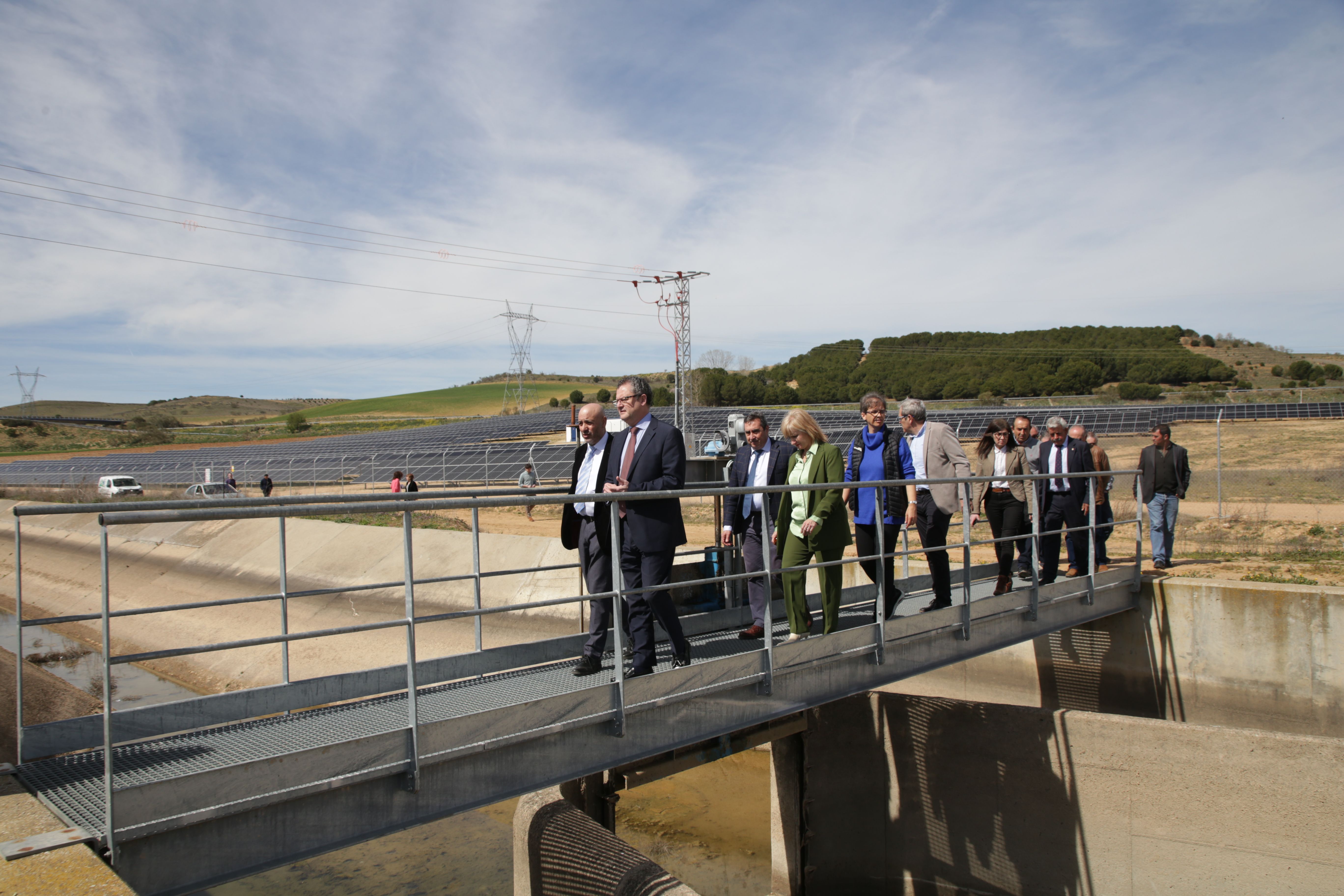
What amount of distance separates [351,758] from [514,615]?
12.6 metres

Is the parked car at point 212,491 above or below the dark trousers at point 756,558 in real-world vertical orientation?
below

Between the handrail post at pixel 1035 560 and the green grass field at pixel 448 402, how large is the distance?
79093 millimetres

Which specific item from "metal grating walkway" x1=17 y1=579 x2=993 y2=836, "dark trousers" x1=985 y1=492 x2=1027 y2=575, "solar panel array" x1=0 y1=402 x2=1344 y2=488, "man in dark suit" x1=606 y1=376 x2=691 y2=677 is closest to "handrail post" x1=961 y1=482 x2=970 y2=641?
"dark trousers" x1=985 y1=492 x2=1027 y2=575

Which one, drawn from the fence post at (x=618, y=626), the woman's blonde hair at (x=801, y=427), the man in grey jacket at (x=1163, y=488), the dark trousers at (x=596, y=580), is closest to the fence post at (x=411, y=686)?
the fence post at (x=618, y=626)

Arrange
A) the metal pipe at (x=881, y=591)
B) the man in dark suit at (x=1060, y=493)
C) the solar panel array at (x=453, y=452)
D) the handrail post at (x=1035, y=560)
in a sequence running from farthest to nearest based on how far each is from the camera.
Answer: the solar panel array at (x=453, y=452)
the man in dark suit at (x=1060, y=493)
the handrail post at (x=1035, y=560)
the metal pipe at (x=881, y=591)

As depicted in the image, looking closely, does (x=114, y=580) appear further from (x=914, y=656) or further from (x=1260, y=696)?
(x=1260, y=696)

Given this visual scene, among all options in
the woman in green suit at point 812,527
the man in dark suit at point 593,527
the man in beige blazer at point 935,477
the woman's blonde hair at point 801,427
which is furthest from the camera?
the man in beige blazer at point 935,477

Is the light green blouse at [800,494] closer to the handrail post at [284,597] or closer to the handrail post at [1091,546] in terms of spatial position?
the handrail post at [284,597]

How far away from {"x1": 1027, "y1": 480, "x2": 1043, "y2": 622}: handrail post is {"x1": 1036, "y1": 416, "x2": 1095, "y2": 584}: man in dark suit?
93 cm

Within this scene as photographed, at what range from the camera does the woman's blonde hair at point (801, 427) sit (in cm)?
562

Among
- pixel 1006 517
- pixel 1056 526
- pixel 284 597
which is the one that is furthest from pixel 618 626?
pixel 1056 526

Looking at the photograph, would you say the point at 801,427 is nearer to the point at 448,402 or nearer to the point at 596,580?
the point at 596,580

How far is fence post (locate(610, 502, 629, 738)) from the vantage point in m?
3.98

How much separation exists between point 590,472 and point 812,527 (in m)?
1.47
